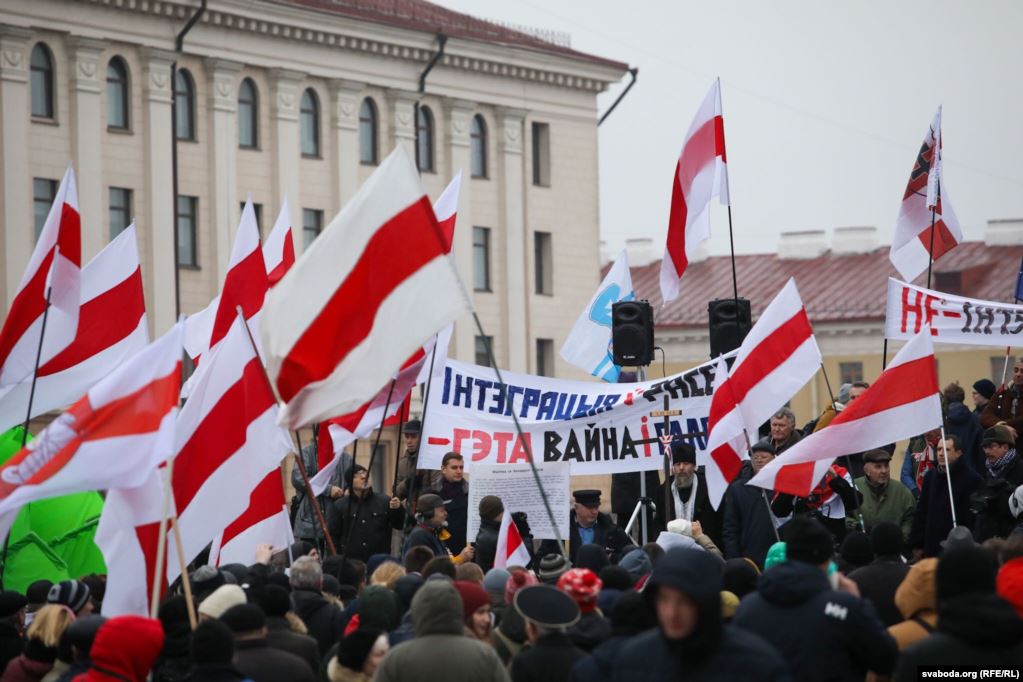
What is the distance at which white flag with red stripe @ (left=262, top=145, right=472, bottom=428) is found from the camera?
34.4 feet

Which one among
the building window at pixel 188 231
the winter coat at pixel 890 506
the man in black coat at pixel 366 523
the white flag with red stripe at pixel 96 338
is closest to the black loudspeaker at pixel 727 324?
the winter coat at pixel 890 506

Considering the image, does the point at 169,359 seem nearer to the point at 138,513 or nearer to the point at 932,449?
the point at 138,513

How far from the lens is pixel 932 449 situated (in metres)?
Result: 15.6

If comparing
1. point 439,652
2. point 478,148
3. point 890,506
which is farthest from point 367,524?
point 478,148

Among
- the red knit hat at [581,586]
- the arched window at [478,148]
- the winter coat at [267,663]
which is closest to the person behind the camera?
the winter coat at [267,663]

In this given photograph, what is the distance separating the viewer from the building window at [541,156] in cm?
5722

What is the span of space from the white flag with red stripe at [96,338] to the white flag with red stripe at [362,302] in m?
5.21

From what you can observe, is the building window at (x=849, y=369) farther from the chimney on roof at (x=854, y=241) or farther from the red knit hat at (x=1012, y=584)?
the red knit hat at (x=1012, y=584)

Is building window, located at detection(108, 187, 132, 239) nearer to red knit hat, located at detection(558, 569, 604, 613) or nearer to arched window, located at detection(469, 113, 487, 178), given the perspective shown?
arched window, located at detection(469, 113, 487, 178)

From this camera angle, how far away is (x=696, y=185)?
1916 centimetres

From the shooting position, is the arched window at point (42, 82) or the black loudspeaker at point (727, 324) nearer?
the black loudspeaker at point (727, 324)

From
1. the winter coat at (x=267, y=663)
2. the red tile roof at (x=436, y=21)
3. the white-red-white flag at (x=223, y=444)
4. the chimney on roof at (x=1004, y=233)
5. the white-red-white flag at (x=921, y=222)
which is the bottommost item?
the winter coat at (x=267, y=663)

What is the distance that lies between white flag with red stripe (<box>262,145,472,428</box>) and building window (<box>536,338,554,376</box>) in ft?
150

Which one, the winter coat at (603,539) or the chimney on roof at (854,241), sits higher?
the chimney on roof at (854,241)
